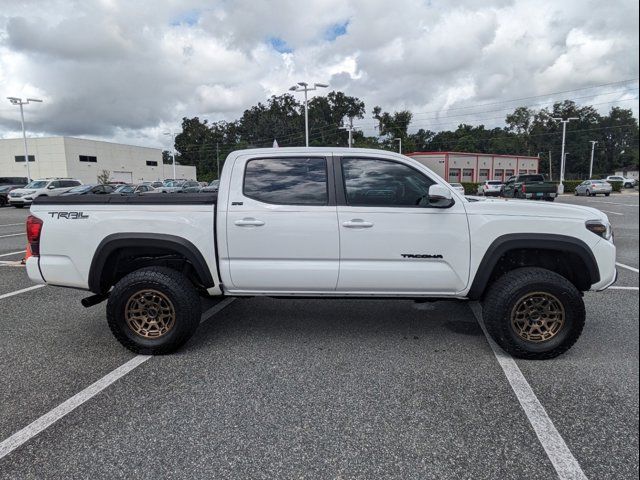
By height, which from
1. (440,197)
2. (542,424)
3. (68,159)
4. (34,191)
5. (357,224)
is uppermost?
(68,159)

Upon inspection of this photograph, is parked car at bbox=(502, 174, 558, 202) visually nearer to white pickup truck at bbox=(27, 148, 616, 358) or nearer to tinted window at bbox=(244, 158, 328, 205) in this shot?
white pickup truck at bbox=(27, 148, 616, 358)

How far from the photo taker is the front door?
12.0 feet

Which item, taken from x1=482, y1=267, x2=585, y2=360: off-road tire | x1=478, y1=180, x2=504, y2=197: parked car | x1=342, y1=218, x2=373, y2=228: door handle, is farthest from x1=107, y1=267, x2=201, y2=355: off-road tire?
x1=478, y1=180, x2=504, y2=197: parked car

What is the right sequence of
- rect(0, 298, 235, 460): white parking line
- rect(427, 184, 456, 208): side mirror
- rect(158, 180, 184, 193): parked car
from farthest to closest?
1. rect(158, 180, 184, 193): parked car
2. rect(427, 184, 456, 208): side mirror
3. rect(0, 298, 235, 460): white parking line

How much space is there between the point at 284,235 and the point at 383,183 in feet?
3.34

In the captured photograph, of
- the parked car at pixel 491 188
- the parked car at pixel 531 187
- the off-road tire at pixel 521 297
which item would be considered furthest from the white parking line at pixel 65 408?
the parked car at pixel 491 188

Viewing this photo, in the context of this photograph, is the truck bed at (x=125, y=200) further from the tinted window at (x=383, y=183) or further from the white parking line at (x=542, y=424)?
the white parking line at (x=542, y=424)

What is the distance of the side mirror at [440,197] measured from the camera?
11.6ft

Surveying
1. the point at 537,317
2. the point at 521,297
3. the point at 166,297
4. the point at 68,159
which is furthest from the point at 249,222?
the point at 68,159

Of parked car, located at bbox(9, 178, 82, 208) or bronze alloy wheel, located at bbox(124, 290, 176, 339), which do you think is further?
parked car, located at bbox(9, 178, 82, 208)

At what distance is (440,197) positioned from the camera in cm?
357

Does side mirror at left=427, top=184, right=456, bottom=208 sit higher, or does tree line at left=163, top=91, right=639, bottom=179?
tree line at left=163, top=91, right=639, bottom=179

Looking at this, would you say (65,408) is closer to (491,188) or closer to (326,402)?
(326,402)

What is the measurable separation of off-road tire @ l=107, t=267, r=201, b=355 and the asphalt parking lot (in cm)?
14
